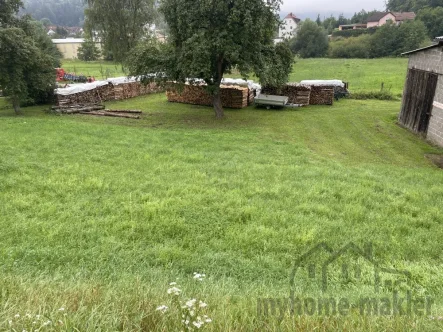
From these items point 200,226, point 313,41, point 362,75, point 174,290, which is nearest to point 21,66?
point 200,226

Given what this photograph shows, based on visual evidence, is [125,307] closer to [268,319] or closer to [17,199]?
[268,319]

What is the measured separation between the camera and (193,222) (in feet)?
18.9

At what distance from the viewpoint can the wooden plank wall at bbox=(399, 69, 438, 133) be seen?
13633 mm

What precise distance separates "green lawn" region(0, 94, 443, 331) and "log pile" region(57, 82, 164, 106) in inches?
356

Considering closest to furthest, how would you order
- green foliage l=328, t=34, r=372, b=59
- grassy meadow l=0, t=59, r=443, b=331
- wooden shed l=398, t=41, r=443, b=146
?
grassy meadow l=0, t=59, r=443, b=331 → wooden shed l=398, t=41, r=443, b=146 → green foliage l=328, t=34, r=372, b=59

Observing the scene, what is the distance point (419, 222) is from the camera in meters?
5.99

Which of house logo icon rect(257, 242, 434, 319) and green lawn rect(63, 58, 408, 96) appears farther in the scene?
green lawn rect(63, 58, 408, 96)

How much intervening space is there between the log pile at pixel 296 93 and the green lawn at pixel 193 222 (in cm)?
1021

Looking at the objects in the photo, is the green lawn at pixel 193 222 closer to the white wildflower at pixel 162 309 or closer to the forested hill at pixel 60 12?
A: the white wildflower at pixel 162 309

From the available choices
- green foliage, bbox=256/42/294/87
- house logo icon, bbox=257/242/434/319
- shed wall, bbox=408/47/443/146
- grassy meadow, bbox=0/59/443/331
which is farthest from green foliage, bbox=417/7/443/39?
house logo icon, bbox=257/242/434/319

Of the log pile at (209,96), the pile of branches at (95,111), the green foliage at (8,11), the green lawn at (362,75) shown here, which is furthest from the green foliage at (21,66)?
the green lawn at (362,75)

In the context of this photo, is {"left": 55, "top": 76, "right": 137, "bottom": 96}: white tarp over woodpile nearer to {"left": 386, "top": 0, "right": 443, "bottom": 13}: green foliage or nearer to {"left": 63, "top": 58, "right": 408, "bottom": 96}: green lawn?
{"left": 63, "top": 58, "right": 408, "bottom": 96}: green lawn

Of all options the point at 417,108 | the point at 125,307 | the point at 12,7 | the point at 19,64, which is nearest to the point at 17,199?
the point at 125,307

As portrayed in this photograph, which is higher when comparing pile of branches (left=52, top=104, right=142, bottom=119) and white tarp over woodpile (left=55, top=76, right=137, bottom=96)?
white tarp over woodpile (left=55, top=76, right=137, bottom=96)
